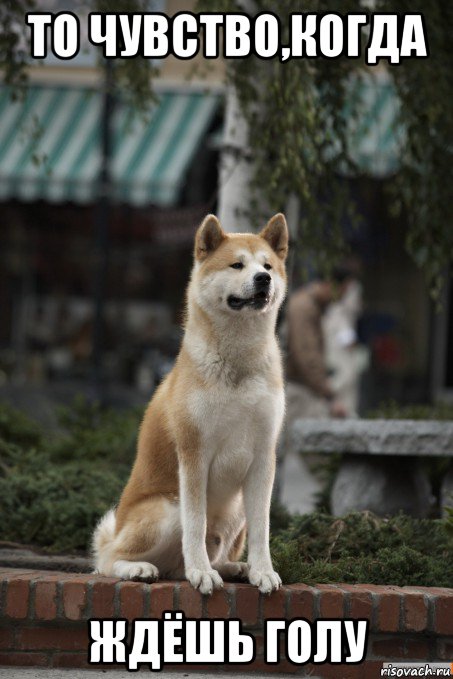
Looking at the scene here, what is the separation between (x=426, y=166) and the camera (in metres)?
6.76

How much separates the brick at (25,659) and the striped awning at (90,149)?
927 cm

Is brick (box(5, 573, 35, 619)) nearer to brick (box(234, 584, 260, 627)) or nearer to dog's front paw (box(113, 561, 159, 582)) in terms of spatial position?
dog's front paw (box(113, 561, 159, 582))

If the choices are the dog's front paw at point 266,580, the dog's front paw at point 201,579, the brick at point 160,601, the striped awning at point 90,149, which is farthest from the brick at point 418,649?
the striped awning at point 90,149

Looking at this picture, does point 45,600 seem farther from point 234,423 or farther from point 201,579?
point 234,423

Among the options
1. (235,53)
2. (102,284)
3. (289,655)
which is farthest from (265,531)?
(102,284)

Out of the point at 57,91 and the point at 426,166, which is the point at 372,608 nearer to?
the point at 426,166

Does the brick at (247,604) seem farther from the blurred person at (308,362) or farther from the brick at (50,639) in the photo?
the blurred person at (308,362)

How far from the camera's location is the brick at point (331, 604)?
428 centimetres

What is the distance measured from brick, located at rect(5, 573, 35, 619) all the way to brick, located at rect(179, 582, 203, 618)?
61cm

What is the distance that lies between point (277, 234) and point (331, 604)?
1466 millimetres

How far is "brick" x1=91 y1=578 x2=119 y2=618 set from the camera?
427cm

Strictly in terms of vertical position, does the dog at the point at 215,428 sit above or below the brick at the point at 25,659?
above

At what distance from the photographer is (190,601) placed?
13.9 feet

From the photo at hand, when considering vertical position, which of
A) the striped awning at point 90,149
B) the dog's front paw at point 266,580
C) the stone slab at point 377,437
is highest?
the striped awning at point 90,149
